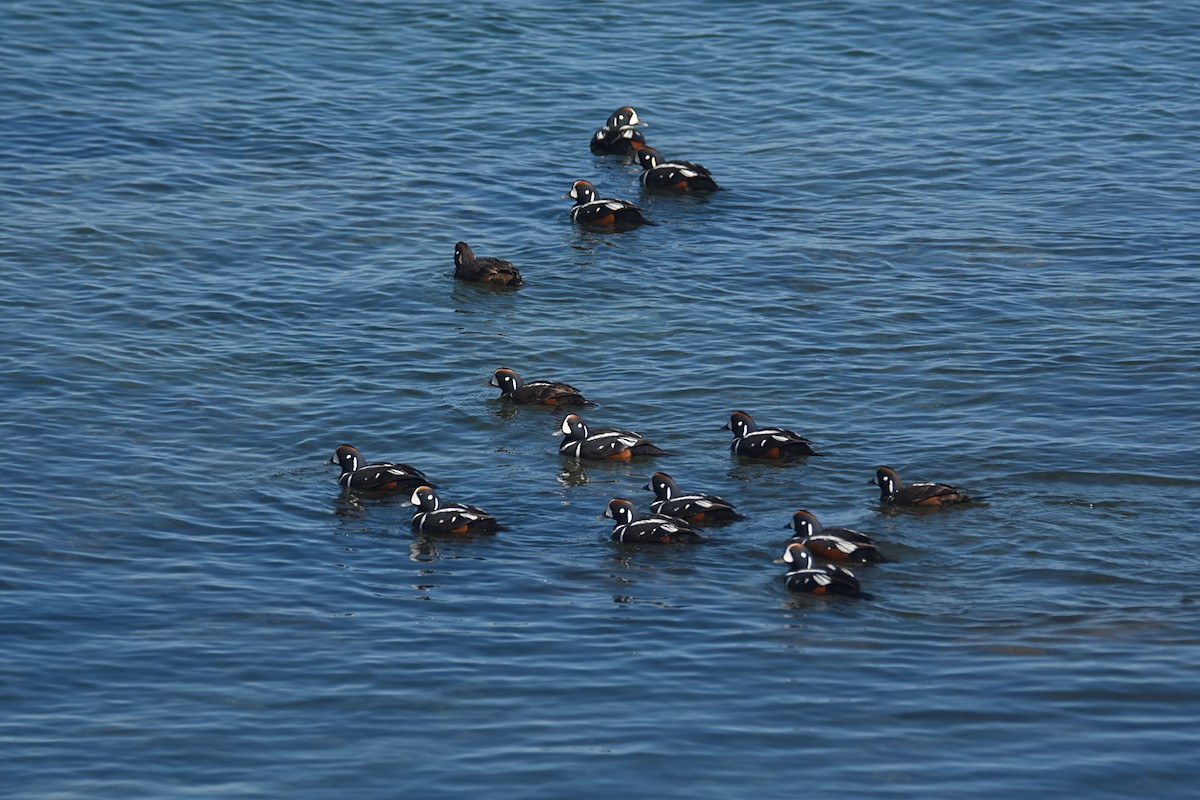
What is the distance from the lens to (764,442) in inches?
711

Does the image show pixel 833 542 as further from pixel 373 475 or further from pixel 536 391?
pixel 536 391

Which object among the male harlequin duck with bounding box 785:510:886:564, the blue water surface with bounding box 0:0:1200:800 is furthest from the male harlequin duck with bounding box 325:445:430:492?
the male harlequin duck with bounding box 785:510:886:564

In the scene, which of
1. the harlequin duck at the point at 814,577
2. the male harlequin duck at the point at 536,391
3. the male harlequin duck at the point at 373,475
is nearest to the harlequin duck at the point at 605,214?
the male harlequin duck at the point at 536,391

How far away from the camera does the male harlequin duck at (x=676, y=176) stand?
88.0 ft

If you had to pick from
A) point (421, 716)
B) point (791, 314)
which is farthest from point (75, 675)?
point (791, 314)

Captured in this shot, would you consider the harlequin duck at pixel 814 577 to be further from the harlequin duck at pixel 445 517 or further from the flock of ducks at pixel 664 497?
the harlequin duck at pixel 445 517

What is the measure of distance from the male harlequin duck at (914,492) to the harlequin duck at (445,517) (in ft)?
12.7

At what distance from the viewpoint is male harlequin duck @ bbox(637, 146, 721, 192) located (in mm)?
26828

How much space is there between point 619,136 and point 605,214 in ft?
13.4

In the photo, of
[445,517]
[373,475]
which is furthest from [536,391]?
[445,517]

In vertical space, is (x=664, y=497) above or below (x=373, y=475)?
above

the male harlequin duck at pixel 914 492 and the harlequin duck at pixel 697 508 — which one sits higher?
the male harlequin duck at pixel 914 492

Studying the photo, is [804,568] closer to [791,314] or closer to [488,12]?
[791,314]

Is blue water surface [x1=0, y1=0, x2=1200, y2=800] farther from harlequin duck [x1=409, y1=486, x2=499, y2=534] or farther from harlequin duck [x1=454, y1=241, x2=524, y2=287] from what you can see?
harlequin duck [x1=454, y1=241, x2=524, y2=287]
